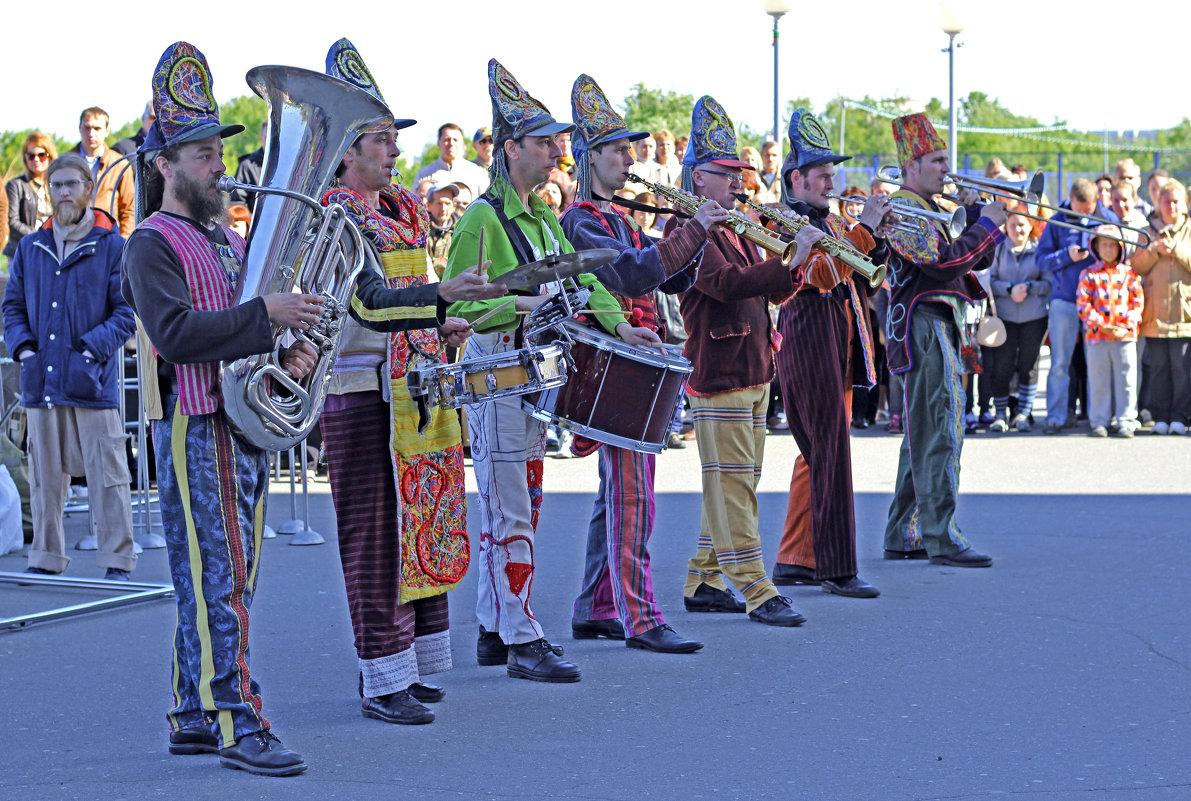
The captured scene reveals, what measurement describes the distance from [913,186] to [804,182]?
102 cm

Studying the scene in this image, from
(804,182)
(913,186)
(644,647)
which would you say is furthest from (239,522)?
(913,186)

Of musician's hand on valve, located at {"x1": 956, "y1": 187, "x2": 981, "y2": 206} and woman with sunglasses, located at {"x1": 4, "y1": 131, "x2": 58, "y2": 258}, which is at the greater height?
woman with sunglasses, located at {"x1": 4, "y1": 131, "x2": 58, "y2": 258}

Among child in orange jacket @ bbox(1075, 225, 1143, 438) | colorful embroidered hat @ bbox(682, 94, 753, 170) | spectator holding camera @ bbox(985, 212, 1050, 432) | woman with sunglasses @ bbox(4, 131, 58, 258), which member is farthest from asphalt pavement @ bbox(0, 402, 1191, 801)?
spectator holding camera @ bbox(985, 212, 1050, 432)

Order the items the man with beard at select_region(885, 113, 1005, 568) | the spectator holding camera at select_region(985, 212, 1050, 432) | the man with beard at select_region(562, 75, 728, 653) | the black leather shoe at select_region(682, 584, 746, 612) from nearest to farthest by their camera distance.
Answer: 1. the man with beard at select_region(562, 75, 728, 653)
2. the black leather shoe at select_region(682, 584, 746, 612)
3. the man with beard at select_region(885, 113, 1005, 568)
4. the spectator holding camera at select_region(985, 212, 1050, 432)

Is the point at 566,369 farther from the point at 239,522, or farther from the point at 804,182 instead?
the point at 804,182

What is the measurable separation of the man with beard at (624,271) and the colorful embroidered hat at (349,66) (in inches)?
50.2

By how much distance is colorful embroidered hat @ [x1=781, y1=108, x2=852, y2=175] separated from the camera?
7.41 m

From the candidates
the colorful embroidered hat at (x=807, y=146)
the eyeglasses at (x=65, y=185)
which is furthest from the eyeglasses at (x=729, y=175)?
the eyeglasses at (x=65, y=185)

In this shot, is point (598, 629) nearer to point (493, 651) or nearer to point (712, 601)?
point (493, 651)

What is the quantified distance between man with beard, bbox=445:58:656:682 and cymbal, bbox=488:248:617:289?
2.67 ft

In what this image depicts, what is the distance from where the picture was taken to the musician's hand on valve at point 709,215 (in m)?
6.23

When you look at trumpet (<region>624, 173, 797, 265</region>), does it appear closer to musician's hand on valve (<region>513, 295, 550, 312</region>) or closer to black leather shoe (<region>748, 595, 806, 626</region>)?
musician's hand on valve (<region>513, 295, 550, 312</region>)

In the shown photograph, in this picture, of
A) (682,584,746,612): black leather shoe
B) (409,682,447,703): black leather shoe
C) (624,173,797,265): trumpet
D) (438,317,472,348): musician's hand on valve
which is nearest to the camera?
(438,317,472,348): musician's hand on valve

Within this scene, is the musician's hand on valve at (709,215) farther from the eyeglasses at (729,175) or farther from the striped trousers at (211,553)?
the striped trousers at (211,553)
